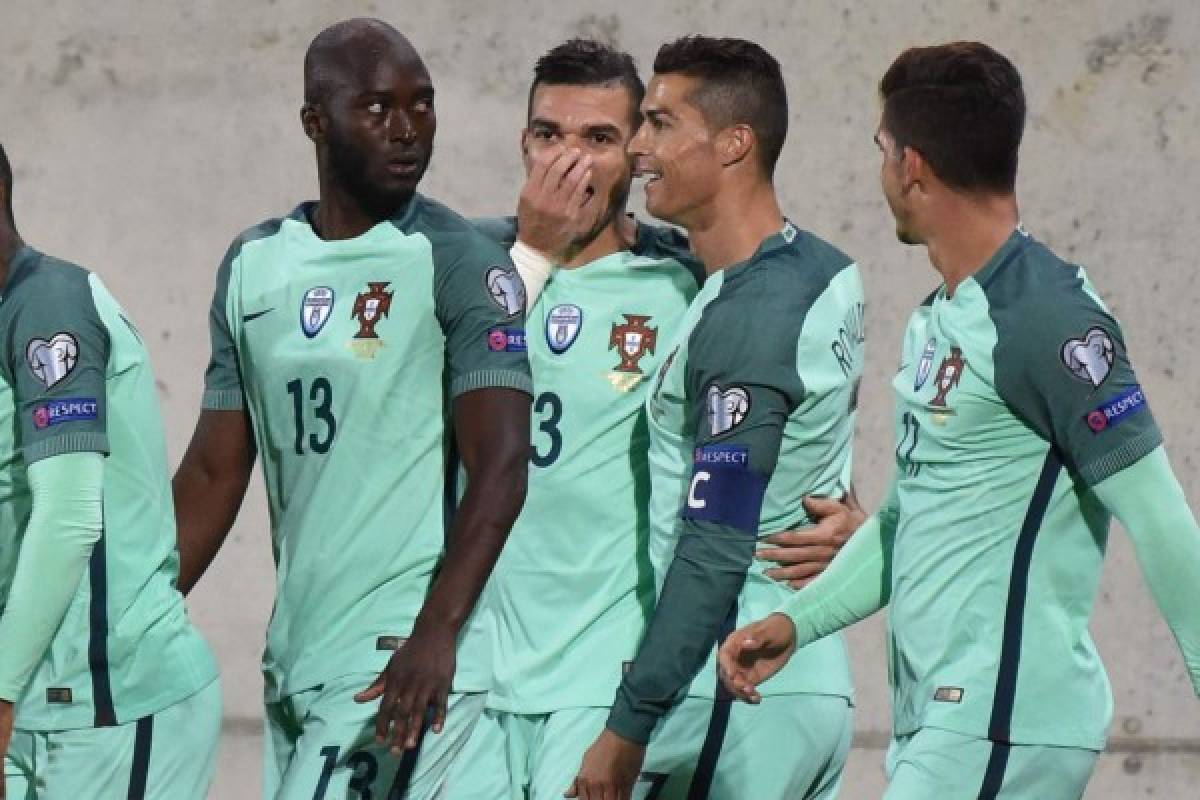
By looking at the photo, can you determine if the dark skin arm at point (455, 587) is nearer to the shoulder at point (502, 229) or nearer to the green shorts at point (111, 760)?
the green shorts at point (111, 760)

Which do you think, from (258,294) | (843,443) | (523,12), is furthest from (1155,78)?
(258,294)

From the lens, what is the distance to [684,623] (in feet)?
13.5

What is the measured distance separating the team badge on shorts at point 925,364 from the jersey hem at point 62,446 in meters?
1.24

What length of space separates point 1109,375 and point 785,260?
0.96 metres

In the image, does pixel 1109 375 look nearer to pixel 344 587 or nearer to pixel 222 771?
pixel 344 587

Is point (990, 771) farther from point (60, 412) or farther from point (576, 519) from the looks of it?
point (60, 412)

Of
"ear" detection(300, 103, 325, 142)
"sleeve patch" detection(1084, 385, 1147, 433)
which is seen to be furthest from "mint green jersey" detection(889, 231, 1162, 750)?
"ear" detection(300, 103, 325, 142)

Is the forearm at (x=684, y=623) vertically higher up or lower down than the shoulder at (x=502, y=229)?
lower down

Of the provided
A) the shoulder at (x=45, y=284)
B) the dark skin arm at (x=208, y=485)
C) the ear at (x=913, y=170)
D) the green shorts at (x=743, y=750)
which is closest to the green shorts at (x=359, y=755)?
the green shorts at (x=743, y=750)

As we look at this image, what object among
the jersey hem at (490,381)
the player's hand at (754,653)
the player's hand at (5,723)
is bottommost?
the player's hand at (5,723)

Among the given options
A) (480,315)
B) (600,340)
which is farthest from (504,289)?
(600,340)

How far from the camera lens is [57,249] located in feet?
22.9

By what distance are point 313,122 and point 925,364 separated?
1315 mm

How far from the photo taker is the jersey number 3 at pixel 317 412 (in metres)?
4.39
